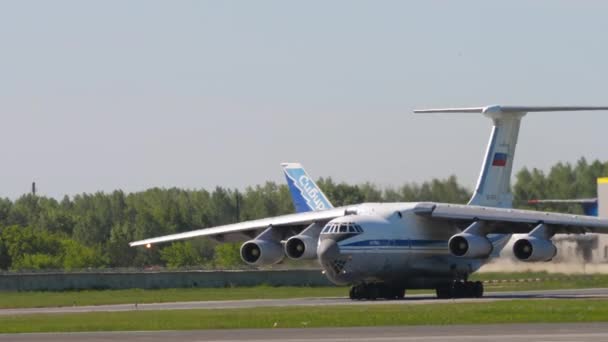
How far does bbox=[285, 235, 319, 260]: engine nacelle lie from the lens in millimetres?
43344

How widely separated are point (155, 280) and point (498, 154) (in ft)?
42.7

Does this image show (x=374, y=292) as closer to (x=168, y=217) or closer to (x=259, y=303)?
(x=259, y=303)

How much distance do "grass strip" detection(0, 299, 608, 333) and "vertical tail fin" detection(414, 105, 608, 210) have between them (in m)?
10.9

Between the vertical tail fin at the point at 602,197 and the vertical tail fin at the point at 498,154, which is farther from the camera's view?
the vertical tail fin at the point at 602,197

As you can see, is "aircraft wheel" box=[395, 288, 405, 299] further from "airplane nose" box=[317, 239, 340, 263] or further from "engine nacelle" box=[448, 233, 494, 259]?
"airplane nose" box=[317, 239, 340, 263]

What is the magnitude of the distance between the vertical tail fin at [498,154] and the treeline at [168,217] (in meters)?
7.61

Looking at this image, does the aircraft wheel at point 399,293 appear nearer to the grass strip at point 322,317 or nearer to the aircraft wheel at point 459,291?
the aircraft wheel at point 459,291

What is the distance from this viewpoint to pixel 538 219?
4250 cm

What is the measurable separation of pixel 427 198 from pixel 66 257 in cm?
2279

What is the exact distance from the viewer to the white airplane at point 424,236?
41.8 m

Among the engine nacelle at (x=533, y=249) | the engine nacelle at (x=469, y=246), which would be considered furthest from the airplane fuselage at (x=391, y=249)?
the engine nacelle at (x=533, y=249)

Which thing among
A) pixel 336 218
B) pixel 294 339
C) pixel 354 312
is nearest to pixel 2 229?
pixel 336 218

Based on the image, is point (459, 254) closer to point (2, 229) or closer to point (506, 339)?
point (506, 339)

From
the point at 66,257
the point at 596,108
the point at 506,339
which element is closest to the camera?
the point at 506,339
